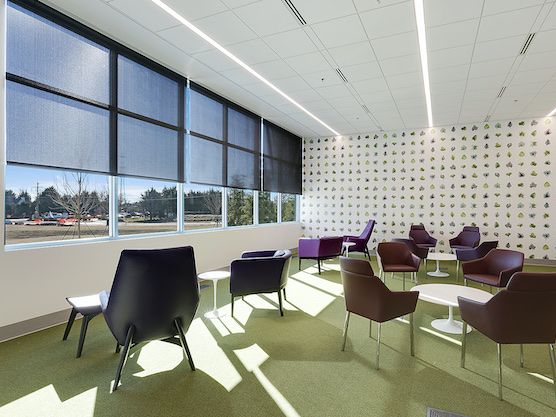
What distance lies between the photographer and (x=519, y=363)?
295 centimetres

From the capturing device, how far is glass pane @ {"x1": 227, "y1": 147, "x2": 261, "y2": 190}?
22.7ft

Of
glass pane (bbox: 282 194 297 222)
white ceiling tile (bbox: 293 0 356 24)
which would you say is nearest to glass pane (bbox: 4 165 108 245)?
white ceiling tile (bbox: 293 0 356 24)

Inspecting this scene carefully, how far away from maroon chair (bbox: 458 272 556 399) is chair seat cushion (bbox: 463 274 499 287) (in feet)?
5.54

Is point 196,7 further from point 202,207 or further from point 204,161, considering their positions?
point 202,207

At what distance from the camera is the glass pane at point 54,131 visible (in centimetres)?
343

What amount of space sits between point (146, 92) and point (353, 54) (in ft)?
10.1

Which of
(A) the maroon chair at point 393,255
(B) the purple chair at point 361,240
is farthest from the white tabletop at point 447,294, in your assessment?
(B) the purple chair at point 361,240

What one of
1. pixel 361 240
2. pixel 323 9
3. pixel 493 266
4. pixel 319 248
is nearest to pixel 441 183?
pixel 361 240

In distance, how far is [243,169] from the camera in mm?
7316

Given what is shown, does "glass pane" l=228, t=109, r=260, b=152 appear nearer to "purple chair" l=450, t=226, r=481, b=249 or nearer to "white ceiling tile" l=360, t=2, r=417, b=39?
"white ceiling tile" l=360, t=2, r=417, b=39

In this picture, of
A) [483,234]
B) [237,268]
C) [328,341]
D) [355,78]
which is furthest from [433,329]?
[483,234]

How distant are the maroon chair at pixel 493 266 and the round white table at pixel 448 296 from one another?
2.58 feet

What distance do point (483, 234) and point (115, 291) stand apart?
8371mm

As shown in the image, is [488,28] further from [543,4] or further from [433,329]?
[433,329]
